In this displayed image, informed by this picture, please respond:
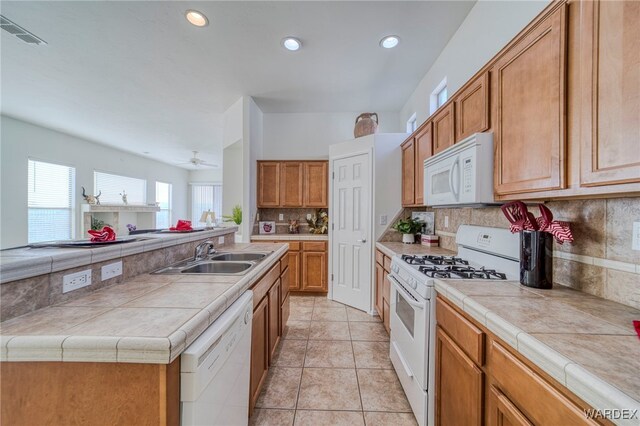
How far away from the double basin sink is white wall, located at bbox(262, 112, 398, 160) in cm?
254

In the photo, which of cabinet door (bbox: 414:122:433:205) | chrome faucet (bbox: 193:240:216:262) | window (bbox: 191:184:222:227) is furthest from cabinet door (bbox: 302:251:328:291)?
window (bbox: 191:184:222:227)

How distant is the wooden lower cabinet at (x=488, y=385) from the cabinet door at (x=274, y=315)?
1205 millimetres

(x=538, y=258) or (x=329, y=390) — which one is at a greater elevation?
(x=538, y=258)

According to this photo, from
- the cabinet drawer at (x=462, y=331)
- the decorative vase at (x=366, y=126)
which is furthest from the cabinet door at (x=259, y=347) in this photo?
the decorative vase at (x=366, y=126)

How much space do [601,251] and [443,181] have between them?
96 centimetres

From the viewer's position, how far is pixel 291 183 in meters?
4.12

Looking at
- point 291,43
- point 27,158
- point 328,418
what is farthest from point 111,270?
point 27,158

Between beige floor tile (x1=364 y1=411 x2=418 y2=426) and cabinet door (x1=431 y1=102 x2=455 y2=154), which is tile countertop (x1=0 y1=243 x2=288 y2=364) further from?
cabinet door (x1=431 y1=102 x2=455 y2=154)

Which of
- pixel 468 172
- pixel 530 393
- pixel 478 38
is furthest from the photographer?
pixel 478 38

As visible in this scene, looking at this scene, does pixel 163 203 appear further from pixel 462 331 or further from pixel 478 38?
pixel 462 331

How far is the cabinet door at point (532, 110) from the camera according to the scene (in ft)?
3.33

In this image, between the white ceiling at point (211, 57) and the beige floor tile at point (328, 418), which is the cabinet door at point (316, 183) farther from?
the beige floor tile at point (328, 418)

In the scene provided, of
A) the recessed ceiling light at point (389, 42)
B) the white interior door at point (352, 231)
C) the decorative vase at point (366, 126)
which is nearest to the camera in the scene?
the recessed ceiling light at point (389, 42)

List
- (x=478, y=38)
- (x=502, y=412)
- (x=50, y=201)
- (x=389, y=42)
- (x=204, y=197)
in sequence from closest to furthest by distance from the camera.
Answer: (x=502, y=412), (x=478, y=38), (x=389, y=42), (x=50, y=201), (x=204, y=197)
